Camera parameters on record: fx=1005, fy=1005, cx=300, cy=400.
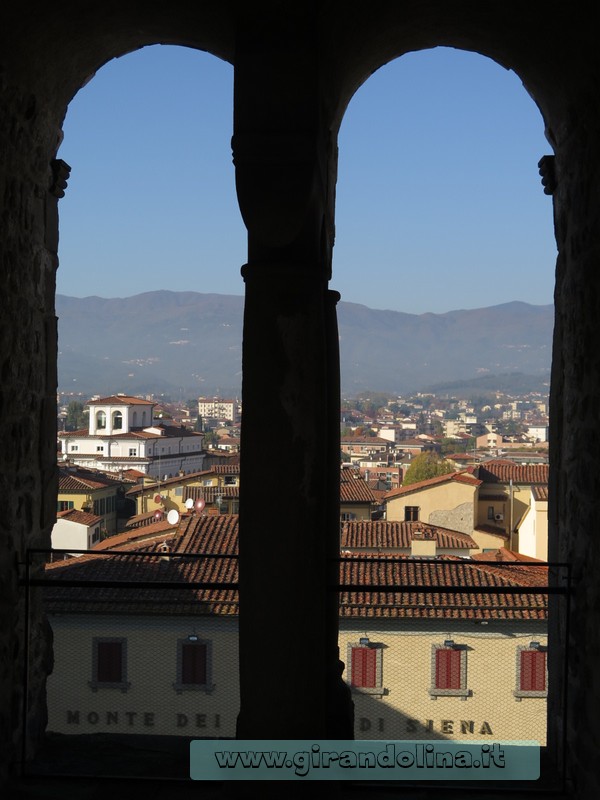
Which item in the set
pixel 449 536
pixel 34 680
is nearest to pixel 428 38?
pixel 34 680

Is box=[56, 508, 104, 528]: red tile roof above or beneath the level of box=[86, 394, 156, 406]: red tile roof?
beneath

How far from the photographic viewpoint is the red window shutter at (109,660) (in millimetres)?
17859

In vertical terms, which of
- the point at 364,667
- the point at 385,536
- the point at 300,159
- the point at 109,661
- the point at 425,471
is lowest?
the point at 364,667

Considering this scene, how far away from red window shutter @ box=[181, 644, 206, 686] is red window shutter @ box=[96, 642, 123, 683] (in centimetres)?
114

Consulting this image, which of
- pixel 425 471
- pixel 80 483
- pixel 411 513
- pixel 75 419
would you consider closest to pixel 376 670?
pixel 411 513

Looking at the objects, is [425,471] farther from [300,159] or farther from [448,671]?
[300,159]

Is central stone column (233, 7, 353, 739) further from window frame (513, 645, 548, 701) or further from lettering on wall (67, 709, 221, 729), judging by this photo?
window frame (513, 645, 548, 701)

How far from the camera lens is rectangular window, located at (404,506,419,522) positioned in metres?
42.1

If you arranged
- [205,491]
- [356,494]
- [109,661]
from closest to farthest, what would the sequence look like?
1. [109,661]
2. [356,494]
3. [205,491]

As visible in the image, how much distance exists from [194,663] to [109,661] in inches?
60.8

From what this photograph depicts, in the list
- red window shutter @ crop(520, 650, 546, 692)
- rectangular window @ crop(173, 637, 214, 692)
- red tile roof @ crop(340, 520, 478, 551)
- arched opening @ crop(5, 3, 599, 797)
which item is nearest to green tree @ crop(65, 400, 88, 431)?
red tile roof @ crop(340, 520, 478, 551)

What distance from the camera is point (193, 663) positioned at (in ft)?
60.6

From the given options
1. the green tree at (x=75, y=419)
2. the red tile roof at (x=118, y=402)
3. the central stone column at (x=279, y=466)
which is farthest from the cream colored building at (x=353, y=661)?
the green tree at (x=75, y=419)

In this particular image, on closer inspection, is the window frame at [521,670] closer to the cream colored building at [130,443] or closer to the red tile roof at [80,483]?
the red tile roof at [80,483]
